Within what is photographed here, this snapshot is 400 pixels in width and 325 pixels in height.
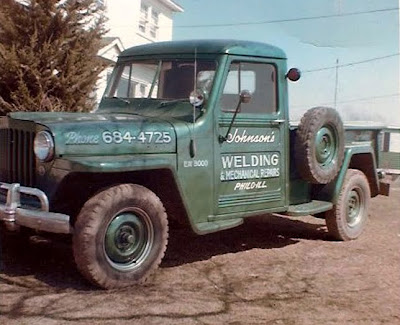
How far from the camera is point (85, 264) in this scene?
4.18 meters

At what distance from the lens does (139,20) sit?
1919cm

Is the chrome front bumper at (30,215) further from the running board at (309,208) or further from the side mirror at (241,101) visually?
the running board at (309,208)

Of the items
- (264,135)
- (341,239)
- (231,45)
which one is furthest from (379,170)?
(231,45)

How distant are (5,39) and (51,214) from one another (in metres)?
6.99

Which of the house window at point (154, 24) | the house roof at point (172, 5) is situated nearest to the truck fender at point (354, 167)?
the house window at point (154, 24)

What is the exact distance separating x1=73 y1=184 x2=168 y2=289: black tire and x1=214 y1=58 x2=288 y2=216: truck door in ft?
2.68

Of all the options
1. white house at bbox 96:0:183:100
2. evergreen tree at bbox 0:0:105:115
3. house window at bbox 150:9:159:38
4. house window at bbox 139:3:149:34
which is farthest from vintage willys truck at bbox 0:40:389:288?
house window at bbox 150:9:159:38

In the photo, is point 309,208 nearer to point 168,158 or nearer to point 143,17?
point 168,158

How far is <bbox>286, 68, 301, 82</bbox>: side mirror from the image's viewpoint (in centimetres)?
570

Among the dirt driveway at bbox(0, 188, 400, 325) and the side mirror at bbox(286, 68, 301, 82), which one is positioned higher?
the side mirror at bbox(286, 68, 301, 82)

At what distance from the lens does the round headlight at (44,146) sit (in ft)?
13.8

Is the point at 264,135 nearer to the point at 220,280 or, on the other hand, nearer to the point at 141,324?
the point at 220,280

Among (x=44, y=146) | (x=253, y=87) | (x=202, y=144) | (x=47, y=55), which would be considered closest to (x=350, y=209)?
(x=253, y=87)

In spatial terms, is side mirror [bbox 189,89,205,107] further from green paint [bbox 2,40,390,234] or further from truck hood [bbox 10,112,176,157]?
truck hood [bbox 10,112,176,157]
